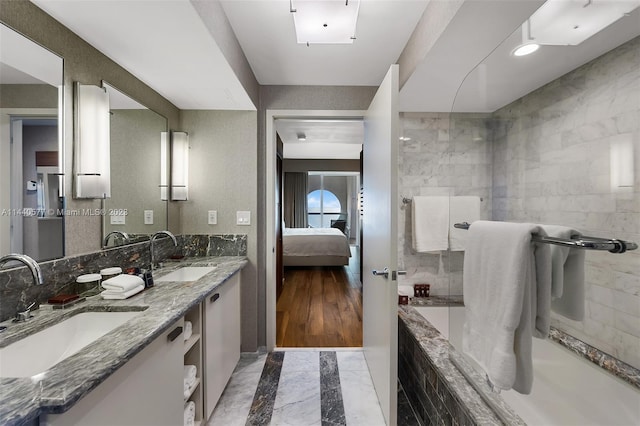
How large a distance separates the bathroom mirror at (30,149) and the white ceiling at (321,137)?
186cm

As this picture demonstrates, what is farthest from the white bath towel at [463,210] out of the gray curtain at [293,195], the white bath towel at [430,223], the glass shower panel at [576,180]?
the gray curtain at [293,195]

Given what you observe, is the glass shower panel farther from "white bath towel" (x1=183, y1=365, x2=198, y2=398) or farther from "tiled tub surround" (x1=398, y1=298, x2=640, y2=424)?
"white bath towel" (x1=183, y1=365, x2=198, y2=398)

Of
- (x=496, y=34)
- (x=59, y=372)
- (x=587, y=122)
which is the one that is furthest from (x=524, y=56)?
(x=59, y=372)

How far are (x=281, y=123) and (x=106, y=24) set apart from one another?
8.42 feet

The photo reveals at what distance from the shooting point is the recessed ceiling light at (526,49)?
1.33m

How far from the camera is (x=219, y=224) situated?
241cm

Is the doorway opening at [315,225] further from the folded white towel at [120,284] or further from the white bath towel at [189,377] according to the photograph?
the folded white towel at [120,284]

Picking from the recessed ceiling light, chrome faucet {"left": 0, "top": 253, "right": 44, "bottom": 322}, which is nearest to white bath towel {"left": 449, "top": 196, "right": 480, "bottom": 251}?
the recessed ceiling light

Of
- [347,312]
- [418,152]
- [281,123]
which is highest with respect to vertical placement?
[281,123]

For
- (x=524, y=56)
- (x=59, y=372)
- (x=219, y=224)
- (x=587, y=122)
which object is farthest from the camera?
(x=219, y=224)

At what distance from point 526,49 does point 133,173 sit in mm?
2394

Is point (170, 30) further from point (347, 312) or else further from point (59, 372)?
point (347, 312)

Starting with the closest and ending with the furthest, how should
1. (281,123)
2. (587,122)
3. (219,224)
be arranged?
(587,122) < (219,224) < (281,123)

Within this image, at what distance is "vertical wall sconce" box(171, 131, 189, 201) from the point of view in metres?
2.29
